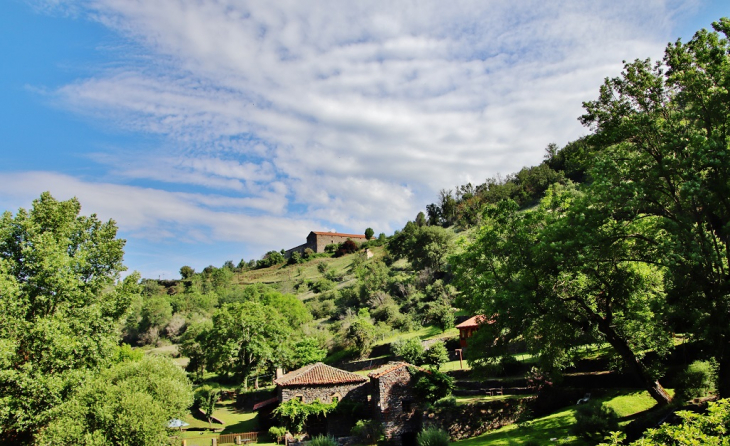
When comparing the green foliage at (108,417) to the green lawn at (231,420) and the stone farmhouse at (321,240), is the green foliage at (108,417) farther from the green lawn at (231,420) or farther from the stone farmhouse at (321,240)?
the stone farmhouse at (321,240)

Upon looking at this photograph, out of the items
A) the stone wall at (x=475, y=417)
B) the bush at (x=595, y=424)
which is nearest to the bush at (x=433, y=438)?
the stone wall at (x=475, y=417)

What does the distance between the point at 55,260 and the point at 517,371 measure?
2667 centimetres

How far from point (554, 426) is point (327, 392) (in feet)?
48.5

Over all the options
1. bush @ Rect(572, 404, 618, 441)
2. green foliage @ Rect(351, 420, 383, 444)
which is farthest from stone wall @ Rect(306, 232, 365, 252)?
bush @ Rect(572, 404, 618, 441)

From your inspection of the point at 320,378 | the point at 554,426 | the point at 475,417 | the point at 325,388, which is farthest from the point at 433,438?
the point at 320,378

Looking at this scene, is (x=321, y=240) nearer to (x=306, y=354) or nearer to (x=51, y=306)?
(x=306, y=354)

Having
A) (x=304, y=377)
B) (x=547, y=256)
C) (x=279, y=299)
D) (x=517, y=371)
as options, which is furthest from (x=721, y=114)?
(x=279, y=299)

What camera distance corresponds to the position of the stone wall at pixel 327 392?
93.4 feet

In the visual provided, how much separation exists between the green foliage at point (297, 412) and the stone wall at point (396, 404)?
4.55m

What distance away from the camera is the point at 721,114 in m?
13.7

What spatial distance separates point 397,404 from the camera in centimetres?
2469

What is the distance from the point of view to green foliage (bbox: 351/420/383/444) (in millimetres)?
24375

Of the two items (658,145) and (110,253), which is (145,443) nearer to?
(110,253)

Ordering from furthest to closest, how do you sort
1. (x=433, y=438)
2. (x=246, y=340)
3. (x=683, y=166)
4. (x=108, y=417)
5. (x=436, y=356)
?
A: (x=246, y=340), (x=436, y=356), (x=108, y=417), (x=433, y=438), (x=683, y=166)
